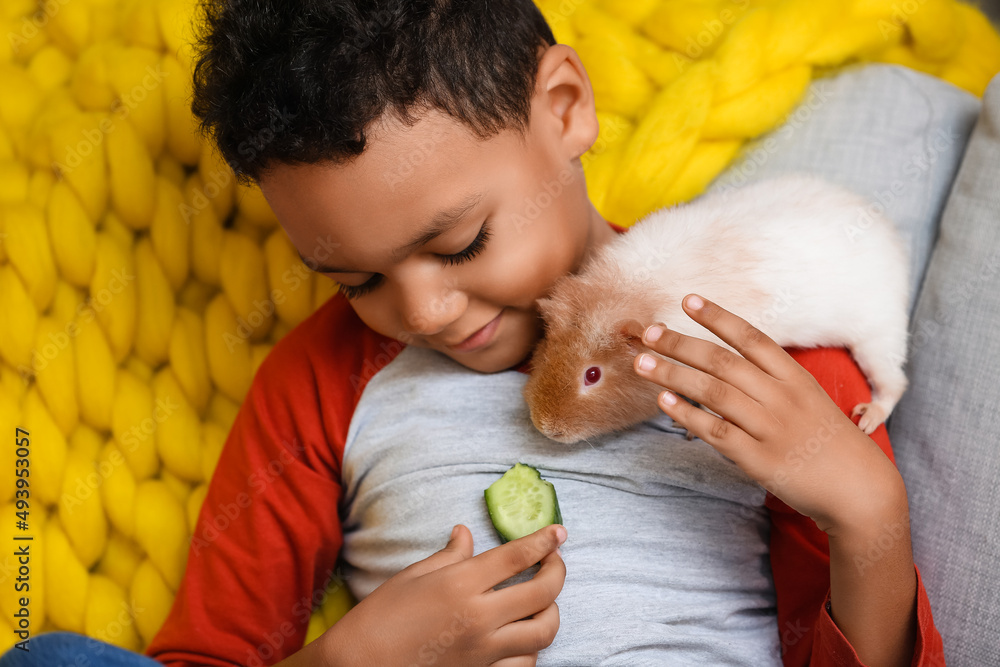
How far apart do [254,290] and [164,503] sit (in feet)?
1.28

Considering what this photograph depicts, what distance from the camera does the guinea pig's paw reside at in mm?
1048

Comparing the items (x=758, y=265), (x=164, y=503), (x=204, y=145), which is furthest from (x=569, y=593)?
(x=204, y=145)

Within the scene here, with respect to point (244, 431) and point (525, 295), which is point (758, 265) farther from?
point (244, 431)

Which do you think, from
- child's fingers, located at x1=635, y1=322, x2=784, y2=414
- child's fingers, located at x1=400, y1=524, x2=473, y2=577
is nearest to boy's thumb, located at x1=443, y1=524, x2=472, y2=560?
child's fingers, located at x1=400, y1=524, x2=473, y2=577

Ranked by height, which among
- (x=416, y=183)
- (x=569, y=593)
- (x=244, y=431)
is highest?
(x=416, y=183)

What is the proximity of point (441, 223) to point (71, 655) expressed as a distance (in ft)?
2.10

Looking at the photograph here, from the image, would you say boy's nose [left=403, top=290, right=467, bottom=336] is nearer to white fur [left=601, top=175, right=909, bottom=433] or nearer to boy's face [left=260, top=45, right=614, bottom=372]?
boy's face [left=260, top=45, right=614, bottom=372]

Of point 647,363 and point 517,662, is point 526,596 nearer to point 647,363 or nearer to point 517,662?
point 517,662

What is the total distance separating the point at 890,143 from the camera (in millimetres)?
1312

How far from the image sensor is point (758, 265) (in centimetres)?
95

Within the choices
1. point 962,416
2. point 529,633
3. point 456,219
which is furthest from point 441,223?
point 962,416

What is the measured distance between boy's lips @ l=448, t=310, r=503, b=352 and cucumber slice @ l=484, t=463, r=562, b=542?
177 millimetres

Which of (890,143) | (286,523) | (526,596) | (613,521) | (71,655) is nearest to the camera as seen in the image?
(71,655)

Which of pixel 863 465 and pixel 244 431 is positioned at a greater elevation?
pixel 244 431
